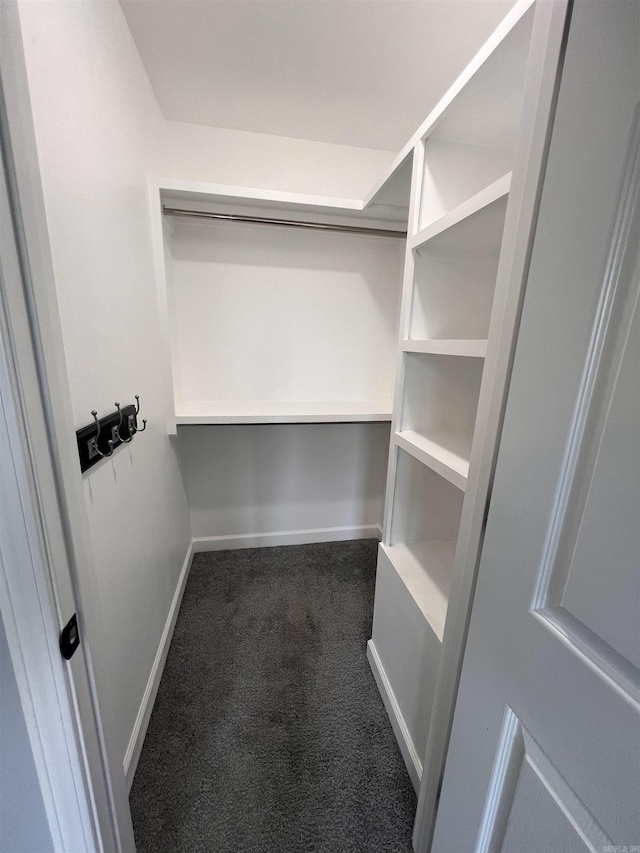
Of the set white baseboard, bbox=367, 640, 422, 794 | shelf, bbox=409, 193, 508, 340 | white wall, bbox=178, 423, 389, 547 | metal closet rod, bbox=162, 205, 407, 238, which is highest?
metal closet rod, bbox=162, 205, 407, 238

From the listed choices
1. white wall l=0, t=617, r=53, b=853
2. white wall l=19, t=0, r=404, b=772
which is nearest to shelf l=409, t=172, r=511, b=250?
white wall l=19, t=0, r=404, b=772

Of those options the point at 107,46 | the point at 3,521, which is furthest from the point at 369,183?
the point at 3,521

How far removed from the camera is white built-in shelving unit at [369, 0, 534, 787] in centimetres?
94

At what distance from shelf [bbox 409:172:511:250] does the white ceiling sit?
0.74m

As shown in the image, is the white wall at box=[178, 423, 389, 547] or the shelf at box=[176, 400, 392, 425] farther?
the white wall at box=[178, 423, 389, 547]

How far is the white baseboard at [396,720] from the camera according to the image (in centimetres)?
113

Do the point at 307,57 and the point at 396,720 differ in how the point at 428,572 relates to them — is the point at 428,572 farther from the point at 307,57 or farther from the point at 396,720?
the point at 307,57

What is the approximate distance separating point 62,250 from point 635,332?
1107 millimetres

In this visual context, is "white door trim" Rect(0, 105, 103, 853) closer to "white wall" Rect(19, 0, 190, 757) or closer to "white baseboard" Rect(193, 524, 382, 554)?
"white wall" Rect(19, 0, 190, 757)

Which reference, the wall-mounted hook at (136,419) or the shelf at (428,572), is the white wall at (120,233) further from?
the shelf at (428,572)

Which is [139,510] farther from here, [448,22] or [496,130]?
[448,22]

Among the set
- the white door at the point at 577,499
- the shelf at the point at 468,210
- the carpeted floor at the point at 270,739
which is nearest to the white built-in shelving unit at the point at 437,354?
the shelf at the point at 468,210

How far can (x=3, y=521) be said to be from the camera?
1.53 feet

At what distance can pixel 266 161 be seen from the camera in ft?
6.06
